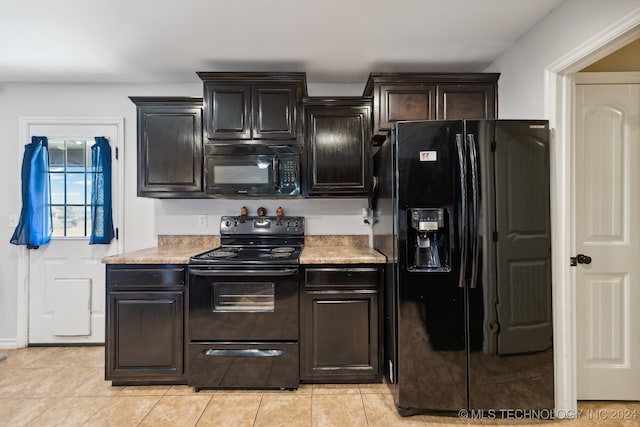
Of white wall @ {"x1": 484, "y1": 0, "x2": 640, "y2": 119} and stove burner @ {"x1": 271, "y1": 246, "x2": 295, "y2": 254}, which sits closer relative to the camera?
white wall @ {"x1": 484, "y1": 0, "x2": 640, "y2": 119}

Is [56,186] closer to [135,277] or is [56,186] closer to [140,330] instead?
[135,277]

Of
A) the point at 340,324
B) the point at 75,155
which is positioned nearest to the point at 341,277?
the point at 340,324

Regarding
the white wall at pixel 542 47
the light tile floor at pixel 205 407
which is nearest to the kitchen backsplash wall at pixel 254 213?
the light tile floor at pixel 205 407

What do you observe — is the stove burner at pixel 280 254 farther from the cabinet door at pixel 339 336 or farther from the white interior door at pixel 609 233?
the white interior door at pixel 609 233

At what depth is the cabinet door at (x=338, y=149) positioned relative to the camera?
2.61 metres

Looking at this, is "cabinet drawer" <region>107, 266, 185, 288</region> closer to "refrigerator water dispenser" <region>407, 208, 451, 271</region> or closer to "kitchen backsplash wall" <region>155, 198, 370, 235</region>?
"kitchen backsplash wall" <region>155, 198, 370, 235</region>

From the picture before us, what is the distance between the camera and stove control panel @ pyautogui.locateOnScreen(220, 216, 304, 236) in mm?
2873

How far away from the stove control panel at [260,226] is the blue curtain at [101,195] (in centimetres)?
105

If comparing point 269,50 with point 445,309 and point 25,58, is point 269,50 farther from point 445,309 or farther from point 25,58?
point 445,309

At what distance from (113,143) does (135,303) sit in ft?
5.36

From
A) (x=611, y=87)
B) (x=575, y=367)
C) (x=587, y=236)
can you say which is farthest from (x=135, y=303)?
(x=611, y=87)

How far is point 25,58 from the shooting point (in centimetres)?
247

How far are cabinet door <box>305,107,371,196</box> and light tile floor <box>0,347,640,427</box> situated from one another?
5.09 ft

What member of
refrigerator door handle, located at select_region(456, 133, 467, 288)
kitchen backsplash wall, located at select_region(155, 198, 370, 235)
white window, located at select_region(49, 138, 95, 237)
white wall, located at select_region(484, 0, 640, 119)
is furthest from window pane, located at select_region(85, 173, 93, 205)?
white wall, located at select_region(484, 0, 640, 119)
